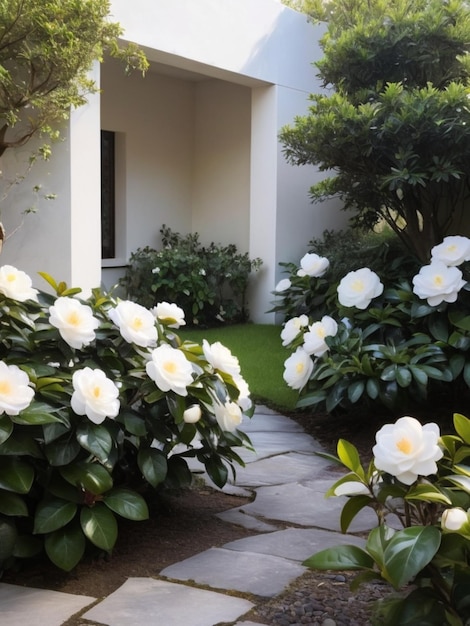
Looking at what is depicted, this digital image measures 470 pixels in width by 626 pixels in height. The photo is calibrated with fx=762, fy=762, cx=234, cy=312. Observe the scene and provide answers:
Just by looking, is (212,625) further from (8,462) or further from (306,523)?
(306,523)

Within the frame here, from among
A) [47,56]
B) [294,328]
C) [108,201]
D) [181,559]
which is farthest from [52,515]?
[108,201]

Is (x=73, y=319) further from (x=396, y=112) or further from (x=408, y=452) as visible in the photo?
(x=396, y=112)

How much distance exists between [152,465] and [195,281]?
22.1ft

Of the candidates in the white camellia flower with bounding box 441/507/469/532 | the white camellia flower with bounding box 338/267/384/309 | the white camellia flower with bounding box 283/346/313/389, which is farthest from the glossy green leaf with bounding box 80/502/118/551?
the white camellia flower with bounding box 338/267/384/309

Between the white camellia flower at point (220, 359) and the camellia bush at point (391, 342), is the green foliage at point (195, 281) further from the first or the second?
the white camellia flower at point (220, 359)

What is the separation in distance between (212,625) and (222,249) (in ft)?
27.5

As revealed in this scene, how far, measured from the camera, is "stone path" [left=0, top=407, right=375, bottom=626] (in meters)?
2.33

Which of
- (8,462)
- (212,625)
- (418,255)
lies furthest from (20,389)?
(418,255)

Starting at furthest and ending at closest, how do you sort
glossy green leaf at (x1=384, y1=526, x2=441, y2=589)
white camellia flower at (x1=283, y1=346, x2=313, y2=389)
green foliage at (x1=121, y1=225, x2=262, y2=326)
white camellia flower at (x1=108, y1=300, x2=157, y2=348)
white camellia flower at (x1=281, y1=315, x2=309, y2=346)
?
green foliage at (x1=121, y1=225, x2=262, y2=326) → white camellia flower at (x1=281, y1=315, x2=309, y2=346) → white camellia flower at (x1=283, y1=346, x2=313, y2=389) → white camellia flower at (x1=108, y1=300, x2=157, y2=348) → glossy green leaf at (x1=384, y1=526, x2=441, y2=589)

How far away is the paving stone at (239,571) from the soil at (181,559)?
0.05 meters

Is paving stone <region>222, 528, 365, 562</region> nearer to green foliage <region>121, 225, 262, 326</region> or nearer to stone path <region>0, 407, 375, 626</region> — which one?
stone path <region>0, 407, 375, 626</region>

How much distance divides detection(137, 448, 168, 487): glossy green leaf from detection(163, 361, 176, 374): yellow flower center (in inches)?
13.1

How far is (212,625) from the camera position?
2256 millimetres

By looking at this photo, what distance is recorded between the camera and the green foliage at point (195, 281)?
31.1ft
